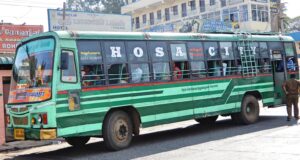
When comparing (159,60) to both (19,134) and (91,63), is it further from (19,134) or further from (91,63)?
(19,134)

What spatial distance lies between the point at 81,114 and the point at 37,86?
114 cm

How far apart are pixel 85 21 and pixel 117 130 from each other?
12.4 metres

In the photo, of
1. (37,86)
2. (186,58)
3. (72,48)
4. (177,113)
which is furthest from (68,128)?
(186,58)

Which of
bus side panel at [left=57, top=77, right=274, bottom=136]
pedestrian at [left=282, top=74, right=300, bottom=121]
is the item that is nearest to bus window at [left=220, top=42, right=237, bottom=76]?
A: bus side panel at [left=57, top=77, right=274, bottom=136]

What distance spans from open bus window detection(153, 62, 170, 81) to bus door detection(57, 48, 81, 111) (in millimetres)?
2394

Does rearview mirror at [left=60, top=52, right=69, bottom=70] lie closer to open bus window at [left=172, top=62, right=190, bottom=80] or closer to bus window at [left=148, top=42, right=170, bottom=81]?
bus window at [left=148, top=42, right=170, bottom=81]

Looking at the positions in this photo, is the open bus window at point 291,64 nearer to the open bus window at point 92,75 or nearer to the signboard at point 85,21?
the open bus window at point 92,75

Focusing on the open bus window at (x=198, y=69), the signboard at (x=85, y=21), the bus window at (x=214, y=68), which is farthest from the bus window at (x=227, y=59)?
the signboard at (x=85, y=21)

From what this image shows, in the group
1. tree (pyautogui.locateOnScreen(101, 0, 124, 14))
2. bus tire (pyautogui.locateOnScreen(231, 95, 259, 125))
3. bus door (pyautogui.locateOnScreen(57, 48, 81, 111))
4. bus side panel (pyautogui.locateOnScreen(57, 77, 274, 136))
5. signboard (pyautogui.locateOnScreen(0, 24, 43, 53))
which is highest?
tree (pyautogui.locateOnScreen(101, 0, 124, 14))

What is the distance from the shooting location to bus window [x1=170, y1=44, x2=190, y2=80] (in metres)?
11.6

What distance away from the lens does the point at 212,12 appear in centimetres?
5344

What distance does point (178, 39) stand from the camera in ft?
39.0

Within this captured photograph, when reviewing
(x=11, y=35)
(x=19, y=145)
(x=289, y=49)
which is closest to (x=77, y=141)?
(x=19, y=145)

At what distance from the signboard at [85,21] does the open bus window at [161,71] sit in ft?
34.0
